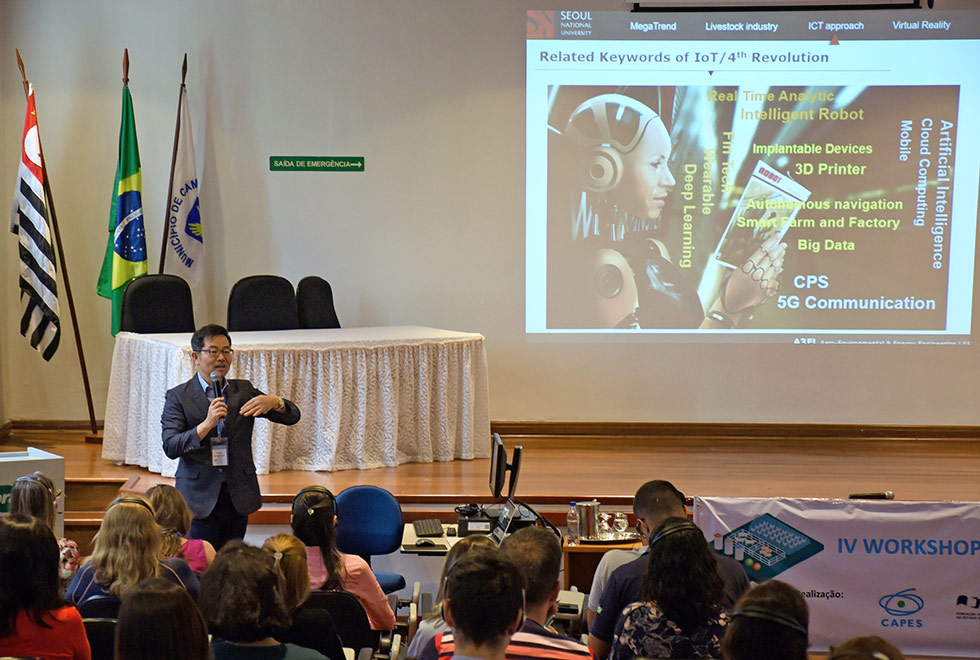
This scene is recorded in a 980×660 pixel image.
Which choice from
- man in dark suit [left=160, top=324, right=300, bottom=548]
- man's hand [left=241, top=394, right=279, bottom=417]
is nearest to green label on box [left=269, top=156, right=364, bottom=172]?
man in dark suit [left=160, top=324, right=300, bottom=548]

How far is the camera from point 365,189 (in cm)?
725

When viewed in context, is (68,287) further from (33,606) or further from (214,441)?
(33,606)

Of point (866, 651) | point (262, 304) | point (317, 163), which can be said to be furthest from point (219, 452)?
point (317, 163)

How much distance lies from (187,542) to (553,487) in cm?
278

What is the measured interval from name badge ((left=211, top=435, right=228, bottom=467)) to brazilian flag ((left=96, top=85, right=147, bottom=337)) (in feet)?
10.0

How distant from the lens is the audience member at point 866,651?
157 centimetres

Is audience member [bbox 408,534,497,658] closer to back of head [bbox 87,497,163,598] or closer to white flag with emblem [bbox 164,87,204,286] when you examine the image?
back of head [bbox 87,497,163,598]

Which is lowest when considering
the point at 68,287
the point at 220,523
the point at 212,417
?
the point at 220,523

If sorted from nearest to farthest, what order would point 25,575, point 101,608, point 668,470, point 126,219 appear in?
point 25,575 < point 101,608 < point 668,470 < point 126,219

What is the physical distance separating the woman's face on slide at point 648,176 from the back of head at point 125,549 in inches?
201

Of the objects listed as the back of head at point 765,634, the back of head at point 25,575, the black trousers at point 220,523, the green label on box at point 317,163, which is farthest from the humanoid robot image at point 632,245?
the back of head at point 765,634

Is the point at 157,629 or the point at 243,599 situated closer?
the point at 157,629

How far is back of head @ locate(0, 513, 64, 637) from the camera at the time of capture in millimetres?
2207

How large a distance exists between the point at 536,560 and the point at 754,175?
210 inches
